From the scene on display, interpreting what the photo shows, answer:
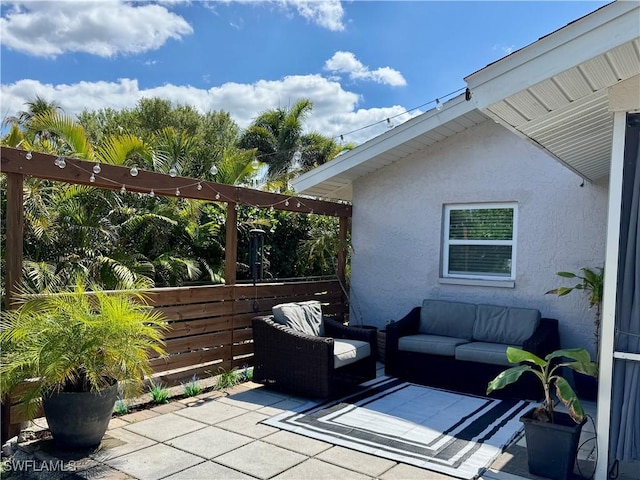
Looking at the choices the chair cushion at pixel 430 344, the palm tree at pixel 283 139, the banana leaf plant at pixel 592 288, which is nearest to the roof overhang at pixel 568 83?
the banana leaf plant at pixel 592 288

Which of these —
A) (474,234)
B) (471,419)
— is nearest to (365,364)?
(471,419)

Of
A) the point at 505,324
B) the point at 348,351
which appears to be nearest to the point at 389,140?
the point at 505,324

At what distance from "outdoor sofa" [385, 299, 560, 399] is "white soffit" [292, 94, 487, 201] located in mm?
2321

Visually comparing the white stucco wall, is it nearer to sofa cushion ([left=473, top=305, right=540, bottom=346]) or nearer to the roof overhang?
sofa cushion ([left=473, top=305, right=540, bottom=346])

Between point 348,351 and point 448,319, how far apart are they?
1861 mm

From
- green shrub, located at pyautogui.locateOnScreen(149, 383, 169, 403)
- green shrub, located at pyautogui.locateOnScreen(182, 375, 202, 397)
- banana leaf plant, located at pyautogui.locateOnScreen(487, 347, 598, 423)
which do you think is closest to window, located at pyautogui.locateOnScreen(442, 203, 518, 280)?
banana leaf plant, located at pyautogui.locateOnScreen(487, 347, 598, 423)

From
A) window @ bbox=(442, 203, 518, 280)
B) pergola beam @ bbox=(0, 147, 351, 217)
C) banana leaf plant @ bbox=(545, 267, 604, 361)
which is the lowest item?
banana leaf plant @ bbox=(545, 267, 604, 361)

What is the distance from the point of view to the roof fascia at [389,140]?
6.35 meters

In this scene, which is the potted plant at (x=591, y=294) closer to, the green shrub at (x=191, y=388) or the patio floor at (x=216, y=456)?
the patio floor at (x=216, y=456)

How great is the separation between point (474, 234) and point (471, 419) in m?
3.01

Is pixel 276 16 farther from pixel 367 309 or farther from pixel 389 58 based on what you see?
pixel 367 309

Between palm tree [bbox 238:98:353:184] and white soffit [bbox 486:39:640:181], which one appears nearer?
white soffit [bbox 486:39:640:181]

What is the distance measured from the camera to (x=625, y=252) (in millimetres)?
3365

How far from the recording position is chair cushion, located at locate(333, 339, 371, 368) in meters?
5.29
